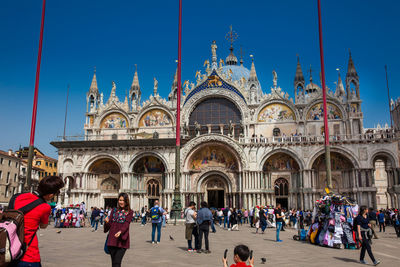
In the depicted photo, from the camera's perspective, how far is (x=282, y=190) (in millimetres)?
35531

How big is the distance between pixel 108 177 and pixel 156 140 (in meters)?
7.33

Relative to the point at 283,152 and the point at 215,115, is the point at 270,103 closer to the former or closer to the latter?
the point at 283,152

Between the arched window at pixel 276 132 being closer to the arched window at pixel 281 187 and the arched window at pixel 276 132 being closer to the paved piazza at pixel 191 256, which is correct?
the arched window at pixel 281 187

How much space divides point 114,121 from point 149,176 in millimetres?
7581

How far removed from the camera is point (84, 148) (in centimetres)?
3738

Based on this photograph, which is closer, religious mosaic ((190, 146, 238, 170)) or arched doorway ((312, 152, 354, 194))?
arched doorway ((312, 152, 354, 194))

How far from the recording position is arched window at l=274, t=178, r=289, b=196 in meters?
35.4

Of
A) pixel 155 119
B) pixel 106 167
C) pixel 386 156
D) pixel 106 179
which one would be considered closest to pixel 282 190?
pixel 386 156

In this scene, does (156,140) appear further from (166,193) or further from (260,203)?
(260,203)

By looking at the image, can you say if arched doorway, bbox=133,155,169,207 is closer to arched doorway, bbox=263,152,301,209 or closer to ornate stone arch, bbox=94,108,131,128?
ornate stone arch, bbox=94,108,131,128

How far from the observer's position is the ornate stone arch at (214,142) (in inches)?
1355

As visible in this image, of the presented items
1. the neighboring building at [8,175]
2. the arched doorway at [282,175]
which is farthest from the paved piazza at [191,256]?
the neighboring building at [8,175]

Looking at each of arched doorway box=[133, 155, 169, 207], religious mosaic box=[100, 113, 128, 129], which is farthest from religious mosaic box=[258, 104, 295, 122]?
religious mosaic box=[100, 113, 128, 129]

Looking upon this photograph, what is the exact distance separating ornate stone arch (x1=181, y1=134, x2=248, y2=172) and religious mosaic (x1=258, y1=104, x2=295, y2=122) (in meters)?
4.71
